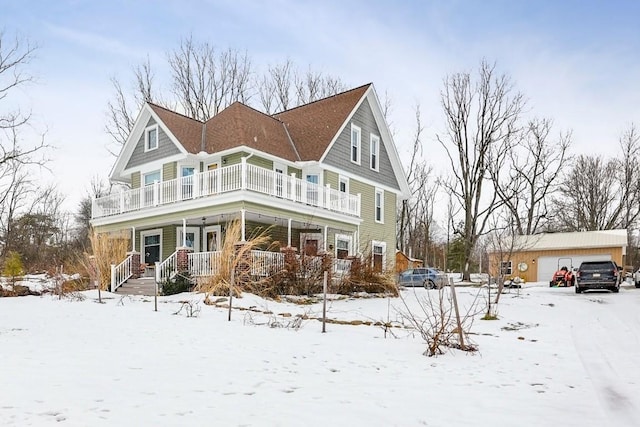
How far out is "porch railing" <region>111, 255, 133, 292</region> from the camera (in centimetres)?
1909

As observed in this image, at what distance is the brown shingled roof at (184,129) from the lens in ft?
71.2

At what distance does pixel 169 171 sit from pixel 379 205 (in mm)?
10899

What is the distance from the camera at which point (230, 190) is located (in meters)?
17.5

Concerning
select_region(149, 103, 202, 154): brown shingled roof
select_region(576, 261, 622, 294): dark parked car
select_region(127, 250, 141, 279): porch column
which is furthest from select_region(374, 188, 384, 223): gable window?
select_region(127, 250, 141, 279): porch column

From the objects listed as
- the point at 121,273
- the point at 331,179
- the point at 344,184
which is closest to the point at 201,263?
the point at 121,273

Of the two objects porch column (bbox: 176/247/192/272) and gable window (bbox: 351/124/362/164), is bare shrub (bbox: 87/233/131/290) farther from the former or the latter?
gable window (bbox: 351/124/362/164)

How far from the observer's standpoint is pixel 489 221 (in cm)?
3712

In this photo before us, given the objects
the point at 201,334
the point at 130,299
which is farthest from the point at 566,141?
the point at 201,334

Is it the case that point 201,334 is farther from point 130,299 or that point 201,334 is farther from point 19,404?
point 130,299

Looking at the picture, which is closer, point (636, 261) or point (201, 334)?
point (201, 334)

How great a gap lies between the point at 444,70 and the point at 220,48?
1620cm

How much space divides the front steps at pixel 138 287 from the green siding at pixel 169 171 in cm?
487

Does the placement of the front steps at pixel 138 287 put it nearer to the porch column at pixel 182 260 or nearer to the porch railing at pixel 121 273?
the porch railing at pixel 121 273

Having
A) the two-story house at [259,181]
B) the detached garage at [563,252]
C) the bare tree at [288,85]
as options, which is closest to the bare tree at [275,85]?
the bare tree at [288,85]
